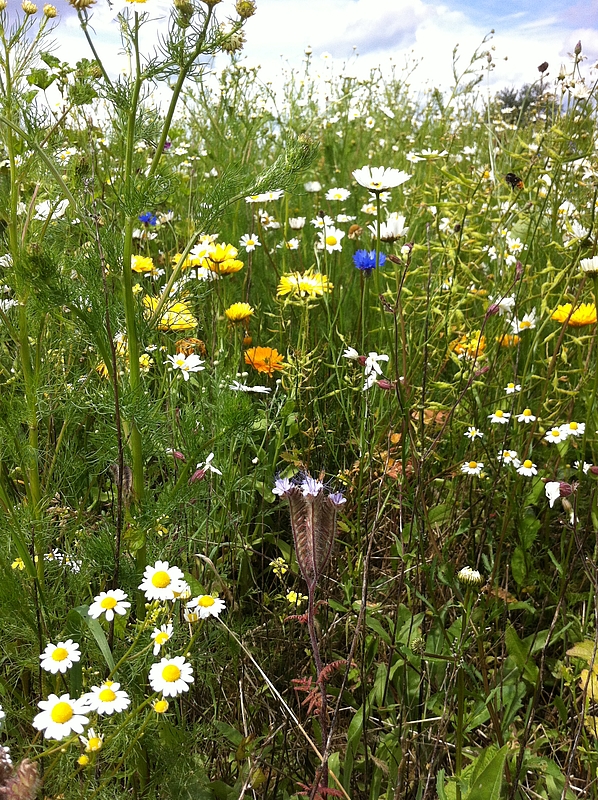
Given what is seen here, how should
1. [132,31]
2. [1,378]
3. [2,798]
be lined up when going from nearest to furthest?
[2,798]
[132,31]
[1,378]

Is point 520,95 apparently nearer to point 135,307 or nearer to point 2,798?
point 135,307

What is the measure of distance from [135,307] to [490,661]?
1.03 meters

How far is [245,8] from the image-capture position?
3.42 feet

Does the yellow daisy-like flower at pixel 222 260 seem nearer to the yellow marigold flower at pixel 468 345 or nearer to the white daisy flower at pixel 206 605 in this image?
the yellow marigold flower at pixel 468 345

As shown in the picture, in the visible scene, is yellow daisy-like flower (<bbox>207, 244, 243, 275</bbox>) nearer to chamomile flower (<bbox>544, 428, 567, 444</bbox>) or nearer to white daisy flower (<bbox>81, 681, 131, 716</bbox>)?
chamomile flower (<bbox>544, 428, 567, 444</bbox>)

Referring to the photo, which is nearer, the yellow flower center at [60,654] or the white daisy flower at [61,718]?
the white daisy flower at [61,718]

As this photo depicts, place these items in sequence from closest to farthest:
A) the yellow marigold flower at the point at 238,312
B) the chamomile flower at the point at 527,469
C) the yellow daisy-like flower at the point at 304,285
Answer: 1. the chamomile flower at the point at 527,469
2. the yellow marigold flower at the point at 238,312
3. the yellow daisy-like flower at the point at 304,285

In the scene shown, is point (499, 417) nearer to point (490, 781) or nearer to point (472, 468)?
point (472, 468)

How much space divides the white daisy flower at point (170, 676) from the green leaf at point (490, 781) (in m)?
0.43

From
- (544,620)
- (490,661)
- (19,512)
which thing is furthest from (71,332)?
(544,620)

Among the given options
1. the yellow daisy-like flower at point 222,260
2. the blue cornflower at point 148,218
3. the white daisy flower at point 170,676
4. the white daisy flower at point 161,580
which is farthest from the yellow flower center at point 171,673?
the blue cornflower at point 148,218

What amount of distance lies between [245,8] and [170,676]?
1042mm

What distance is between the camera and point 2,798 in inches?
25.7

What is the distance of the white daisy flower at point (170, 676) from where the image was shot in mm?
850
